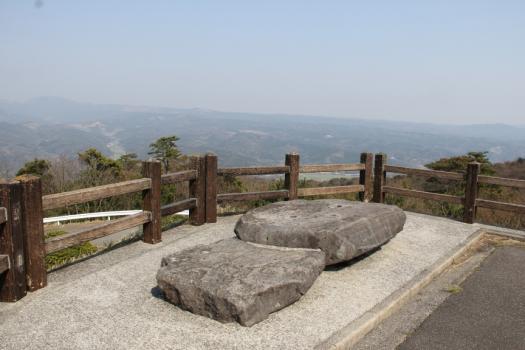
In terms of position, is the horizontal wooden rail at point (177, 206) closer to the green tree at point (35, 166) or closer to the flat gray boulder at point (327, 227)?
the flat gray boulder at point (327, 227)

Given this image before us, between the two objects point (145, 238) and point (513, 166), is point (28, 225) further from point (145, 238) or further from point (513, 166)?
point (513, 166)

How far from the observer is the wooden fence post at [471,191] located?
8.24m

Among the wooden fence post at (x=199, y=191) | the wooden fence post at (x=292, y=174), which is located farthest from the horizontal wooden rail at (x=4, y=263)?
the wooden fence post at (x=292, y=174)

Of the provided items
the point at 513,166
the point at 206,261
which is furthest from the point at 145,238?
the point at 513,166

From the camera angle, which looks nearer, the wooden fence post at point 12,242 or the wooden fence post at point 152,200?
the wooden fence post at point 12,242

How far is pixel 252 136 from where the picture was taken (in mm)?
196500

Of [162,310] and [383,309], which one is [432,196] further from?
[162,310]

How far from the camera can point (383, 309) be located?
4.60 meters

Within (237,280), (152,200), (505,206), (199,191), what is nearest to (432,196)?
(505,206)

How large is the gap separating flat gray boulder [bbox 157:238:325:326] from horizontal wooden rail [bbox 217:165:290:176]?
8.87 ft

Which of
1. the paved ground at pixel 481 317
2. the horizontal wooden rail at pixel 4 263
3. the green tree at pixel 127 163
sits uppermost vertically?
the horizontal wooden rail at pixel 4 263

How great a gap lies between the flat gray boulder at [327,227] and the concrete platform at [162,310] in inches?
14.6

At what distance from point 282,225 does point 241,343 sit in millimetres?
2093

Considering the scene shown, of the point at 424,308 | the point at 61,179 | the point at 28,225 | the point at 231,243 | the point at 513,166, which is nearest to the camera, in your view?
the point at 28,225
